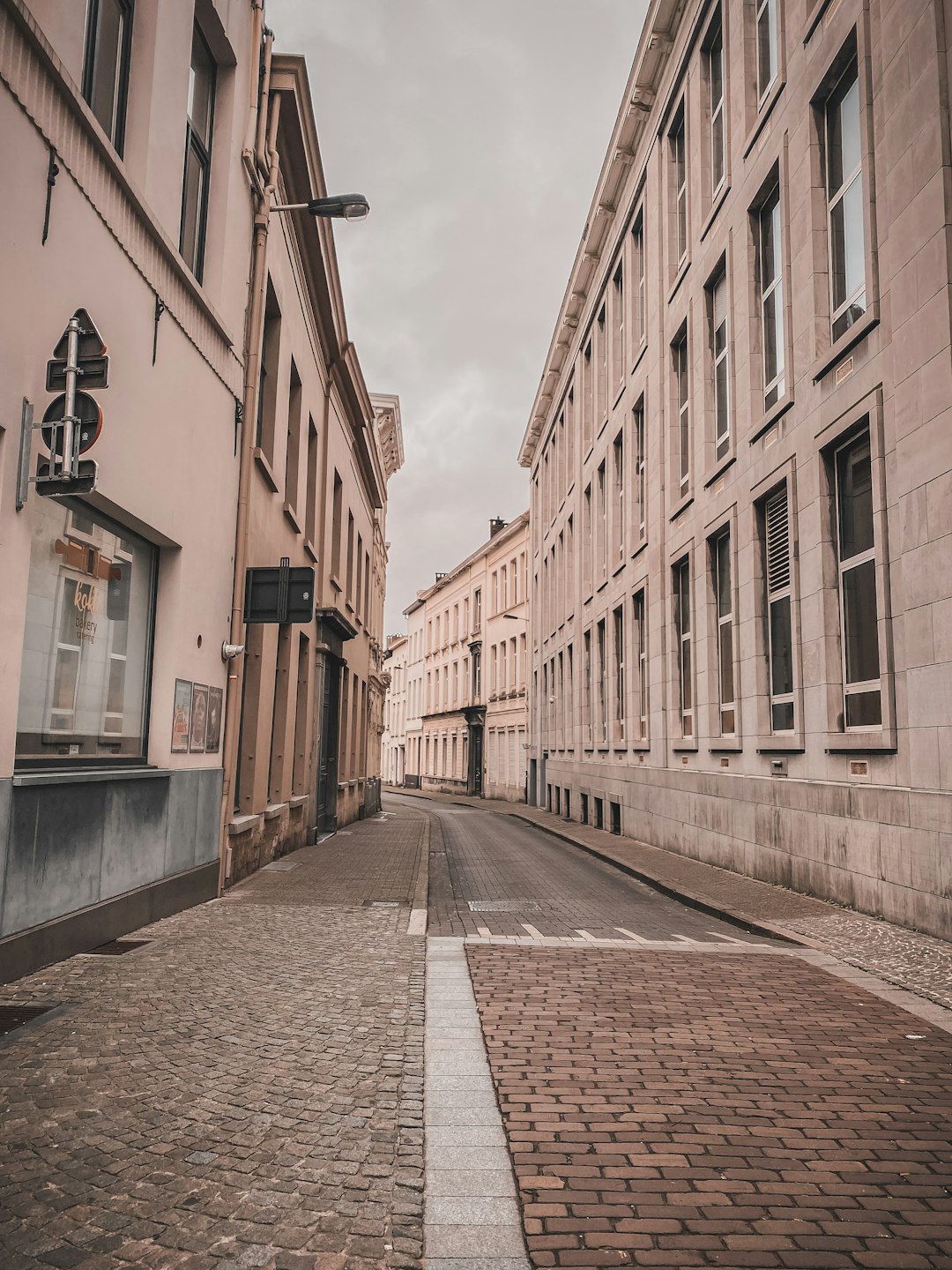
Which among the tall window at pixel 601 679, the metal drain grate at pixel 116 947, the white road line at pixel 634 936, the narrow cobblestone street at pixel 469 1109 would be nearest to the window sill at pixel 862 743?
the narrow cobblestone street at pixel 469 1109

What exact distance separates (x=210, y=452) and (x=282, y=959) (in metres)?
5.21

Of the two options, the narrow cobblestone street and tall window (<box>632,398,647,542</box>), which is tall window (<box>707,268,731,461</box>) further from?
the narrow cobblestone street

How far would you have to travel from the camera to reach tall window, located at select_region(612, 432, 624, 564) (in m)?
22.8

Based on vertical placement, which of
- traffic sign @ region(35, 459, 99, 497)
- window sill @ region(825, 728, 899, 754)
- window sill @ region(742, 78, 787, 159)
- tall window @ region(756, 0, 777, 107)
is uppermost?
tall window @ region(756, 0, 777, 107)

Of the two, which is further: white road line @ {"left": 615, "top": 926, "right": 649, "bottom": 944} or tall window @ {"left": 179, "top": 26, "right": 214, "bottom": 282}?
tall window @ {"left": 179, "top": 26, "right": 214, "bottom": 282}

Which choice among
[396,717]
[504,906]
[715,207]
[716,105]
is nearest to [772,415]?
[715,207]

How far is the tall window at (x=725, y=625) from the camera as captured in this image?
14539 mm

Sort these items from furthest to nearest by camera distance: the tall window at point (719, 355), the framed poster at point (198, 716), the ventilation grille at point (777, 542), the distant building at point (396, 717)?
the distant building at point (396, 717)
the tall window at point (719, 355)
the ventilation grille at point (777, 542)
the framed poster at point (198, 716)

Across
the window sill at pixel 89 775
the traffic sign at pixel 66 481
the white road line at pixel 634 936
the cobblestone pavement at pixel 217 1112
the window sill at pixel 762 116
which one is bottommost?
the white road line at pixel 634 936

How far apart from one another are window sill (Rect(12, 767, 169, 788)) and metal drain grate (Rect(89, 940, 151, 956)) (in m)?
1.19

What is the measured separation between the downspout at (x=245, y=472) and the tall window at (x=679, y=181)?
31.7ft

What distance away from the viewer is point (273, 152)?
11.5 m

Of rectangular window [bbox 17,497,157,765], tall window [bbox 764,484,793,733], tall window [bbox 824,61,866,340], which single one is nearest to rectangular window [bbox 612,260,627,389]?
tall window [bbox 764,484,793,733]

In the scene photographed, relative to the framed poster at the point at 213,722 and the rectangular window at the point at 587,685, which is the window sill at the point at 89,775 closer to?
the framed poster at the point at 213,722
